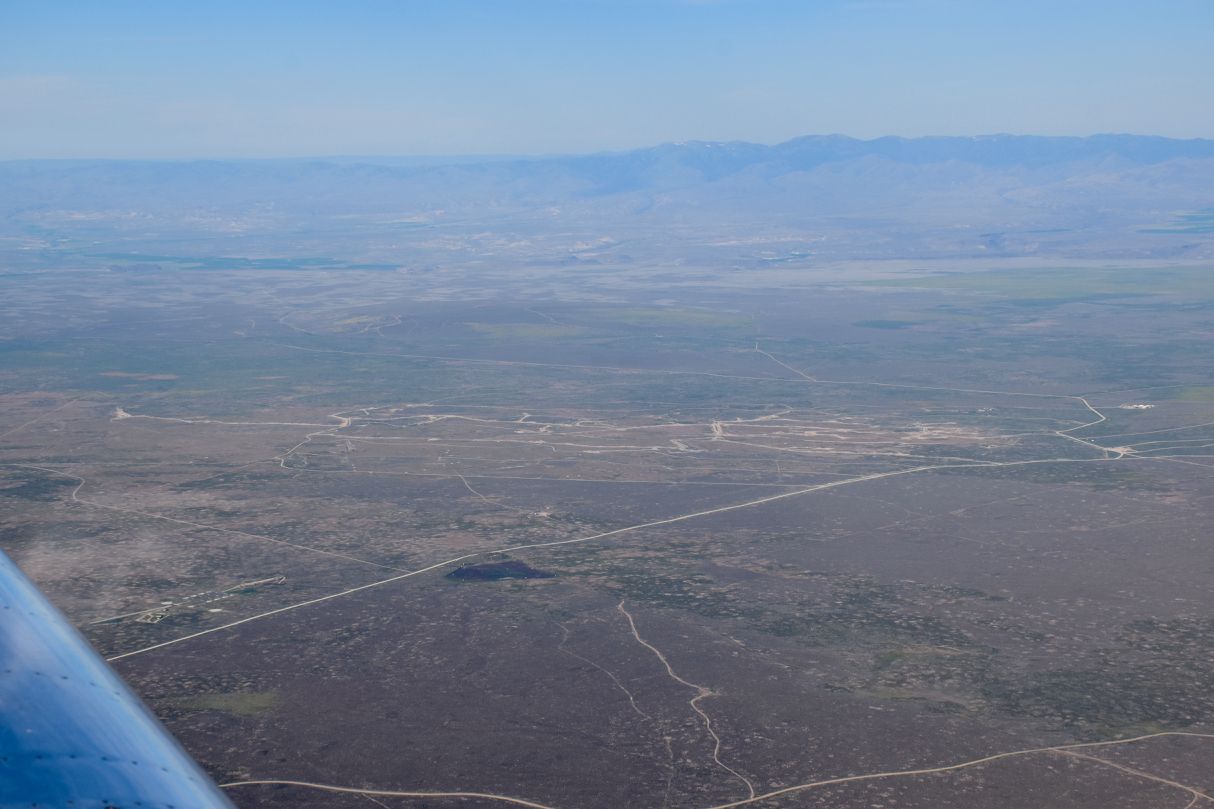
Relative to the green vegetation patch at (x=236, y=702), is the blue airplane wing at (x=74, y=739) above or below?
above

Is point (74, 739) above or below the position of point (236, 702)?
above

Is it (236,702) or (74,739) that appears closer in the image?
(74,739)

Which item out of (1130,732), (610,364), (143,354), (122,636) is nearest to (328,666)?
(122,636)

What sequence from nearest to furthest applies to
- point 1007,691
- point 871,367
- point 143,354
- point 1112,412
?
point 1007,691 < point 1112,412 < point 871,367 < point 143,354

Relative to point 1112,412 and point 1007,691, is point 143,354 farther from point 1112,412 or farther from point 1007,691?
point 1007,691

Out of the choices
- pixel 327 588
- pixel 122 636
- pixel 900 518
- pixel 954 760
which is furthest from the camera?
pixel 900 518

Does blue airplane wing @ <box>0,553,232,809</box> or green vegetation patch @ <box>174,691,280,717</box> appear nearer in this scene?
blue airplane wing @ <box>0,553,232,809</box>

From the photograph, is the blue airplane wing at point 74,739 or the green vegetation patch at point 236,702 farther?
the green vegetation patch at point 236,702

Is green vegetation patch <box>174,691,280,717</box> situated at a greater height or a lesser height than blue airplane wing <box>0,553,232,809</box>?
lesser
